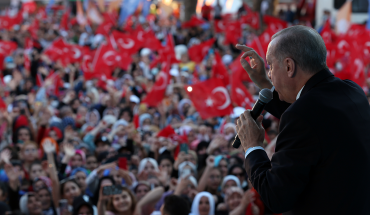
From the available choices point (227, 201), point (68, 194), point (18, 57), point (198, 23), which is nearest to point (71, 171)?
point (68, 194)

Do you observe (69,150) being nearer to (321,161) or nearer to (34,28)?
(321,161)

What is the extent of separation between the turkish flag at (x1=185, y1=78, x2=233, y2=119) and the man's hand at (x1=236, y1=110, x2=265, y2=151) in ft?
18.1

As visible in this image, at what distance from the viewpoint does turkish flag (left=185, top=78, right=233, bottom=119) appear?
7.46 meters

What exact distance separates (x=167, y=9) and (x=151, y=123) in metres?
13.0

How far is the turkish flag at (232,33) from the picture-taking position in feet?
51.9

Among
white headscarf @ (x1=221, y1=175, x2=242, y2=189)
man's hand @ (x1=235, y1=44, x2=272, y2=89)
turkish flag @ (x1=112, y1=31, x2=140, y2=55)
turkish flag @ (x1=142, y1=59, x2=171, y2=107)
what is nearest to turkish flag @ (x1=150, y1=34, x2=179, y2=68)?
turkish flag @ (x1=112, y1=31, x2=140, y2=55)

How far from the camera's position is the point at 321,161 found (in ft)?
5.24

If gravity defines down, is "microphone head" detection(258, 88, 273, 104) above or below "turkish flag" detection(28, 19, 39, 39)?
below

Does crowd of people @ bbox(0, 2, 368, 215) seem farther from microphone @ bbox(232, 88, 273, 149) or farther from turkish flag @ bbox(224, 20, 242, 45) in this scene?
turkish flag @ bbox(224, 20, 242, 45)

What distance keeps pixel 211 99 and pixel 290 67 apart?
229 inches

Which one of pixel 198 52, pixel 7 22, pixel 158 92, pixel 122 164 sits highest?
pixel 7 22

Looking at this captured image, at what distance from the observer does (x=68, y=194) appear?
191 inches

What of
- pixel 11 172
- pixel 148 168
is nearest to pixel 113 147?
pixel 148 168

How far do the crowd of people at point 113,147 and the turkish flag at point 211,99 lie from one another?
236 millimetres
